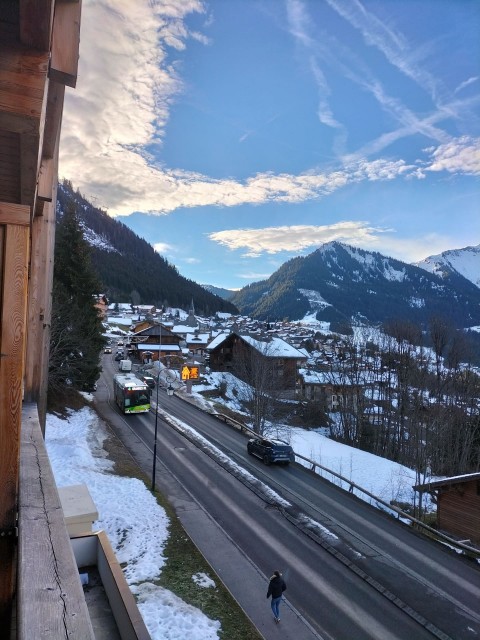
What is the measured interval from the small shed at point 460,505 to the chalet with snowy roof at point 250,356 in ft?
87.8

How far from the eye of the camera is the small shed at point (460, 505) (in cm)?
2270

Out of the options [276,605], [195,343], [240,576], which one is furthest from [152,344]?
[276,605]

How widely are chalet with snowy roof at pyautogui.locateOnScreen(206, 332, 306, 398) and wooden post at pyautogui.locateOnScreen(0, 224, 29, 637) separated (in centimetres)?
4840

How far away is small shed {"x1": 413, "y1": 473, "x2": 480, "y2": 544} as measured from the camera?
2270cm

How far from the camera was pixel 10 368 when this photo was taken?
7.74 feet

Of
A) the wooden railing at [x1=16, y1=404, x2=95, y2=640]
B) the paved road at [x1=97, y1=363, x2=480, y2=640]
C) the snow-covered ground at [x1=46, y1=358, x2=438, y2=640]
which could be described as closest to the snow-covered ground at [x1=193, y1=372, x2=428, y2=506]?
the snow-covered ground at [x1=46, y1=358, x2=438, y2=640]

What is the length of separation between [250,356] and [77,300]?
982 inches

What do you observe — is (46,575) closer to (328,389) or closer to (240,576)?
(240,576)

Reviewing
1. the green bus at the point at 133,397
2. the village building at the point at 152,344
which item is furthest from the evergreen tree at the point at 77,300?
the village building at the point at 152,344

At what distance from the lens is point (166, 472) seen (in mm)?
24719

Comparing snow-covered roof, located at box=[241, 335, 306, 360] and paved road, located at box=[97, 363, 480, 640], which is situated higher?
snow-covered roof, located at box=[241, 335, 306, 360]

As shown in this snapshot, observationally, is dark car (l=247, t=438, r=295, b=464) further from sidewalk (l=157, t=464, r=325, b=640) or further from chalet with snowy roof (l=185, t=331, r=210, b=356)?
chalet with snowy roof (l=185, t=331, r=210, b=356)

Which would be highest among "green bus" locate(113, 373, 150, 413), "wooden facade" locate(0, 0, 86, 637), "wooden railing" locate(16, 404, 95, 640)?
"wooden facade" locate(0, 0, 86, 637)

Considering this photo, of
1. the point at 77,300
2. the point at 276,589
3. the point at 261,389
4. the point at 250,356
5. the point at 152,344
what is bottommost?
the point at 276,589
